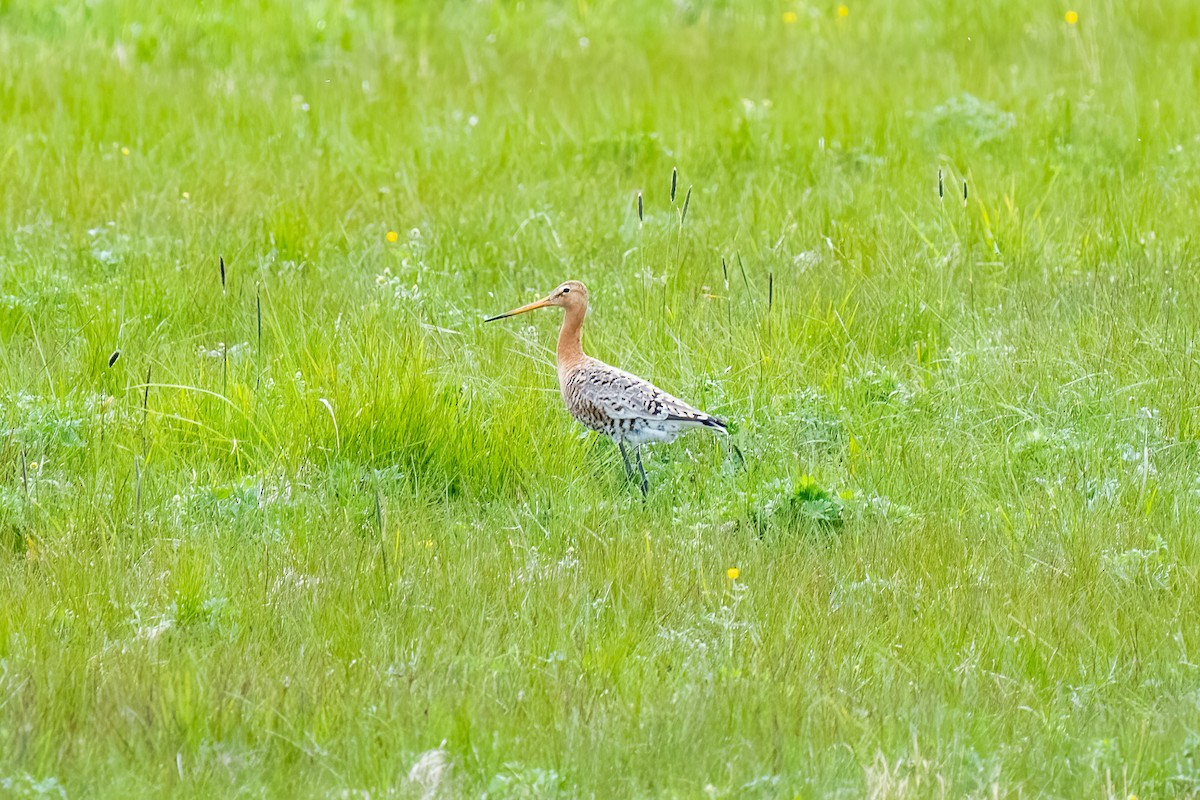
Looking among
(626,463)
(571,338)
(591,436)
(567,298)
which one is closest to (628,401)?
(626,463)

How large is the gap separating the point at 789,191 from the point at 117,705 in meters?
5.30

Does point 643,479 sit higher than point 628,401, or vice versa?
point 628,401

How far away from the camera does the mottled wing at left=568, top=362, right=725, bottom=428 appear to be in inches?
225

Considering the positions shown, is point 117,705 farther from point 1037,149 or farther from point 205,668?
point 1037,149

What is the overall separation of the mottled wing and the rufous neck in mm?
334

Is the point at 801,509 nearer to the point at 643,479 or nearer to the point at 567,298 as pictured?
the point at 643,479

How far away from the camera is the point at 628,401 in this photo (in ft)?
18.8

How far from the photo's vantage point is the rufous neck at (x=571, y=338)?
6270 mm

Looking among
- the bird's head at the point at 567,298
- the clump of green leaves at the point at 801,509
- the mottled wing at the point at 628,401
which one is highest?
the bird's head at the point at 567,298

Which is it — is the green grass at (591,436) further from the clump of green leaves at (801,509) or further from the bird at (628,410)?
the bird at (628,410)

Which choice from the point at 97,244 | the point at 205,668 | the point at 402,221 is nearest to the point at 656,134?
the point at 402,221

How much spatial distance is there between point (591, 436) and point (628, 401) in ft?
1.29

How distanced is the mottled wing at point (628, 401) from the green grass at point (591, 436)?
0.71 ft

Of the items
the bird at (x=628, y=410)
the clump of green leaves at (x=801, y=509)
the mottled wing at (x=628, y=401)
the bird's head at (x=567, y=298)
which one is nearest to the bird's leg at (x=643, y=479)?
the bird at (x=628, y=410)
